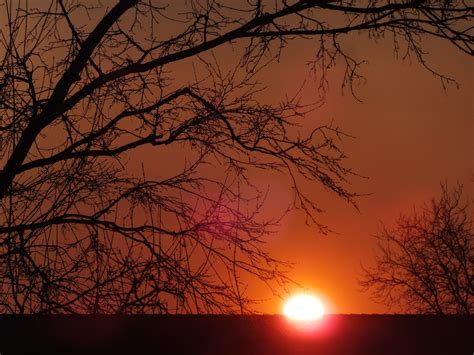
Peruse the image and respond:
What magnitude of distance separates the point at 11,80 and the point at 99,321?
2.73m

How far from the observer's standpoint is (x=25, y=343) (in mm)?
4430

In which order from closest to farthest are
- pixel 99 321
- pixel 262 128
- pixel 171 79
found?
pixel 99 321
pixel 262 128
pixel 171 79

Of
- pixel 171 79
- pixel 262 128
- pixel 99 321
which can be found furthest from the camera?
pixel 171 79

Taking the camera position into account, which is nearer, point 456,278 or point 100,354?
point 100,354

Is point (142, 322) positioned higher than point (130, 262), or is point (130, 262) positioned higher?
point (130, 262)

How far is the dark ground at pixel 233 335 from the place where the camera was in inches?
174

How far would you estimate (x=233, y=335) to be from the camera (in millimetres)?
4676

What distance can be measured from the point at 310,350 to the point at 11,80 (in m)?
3.76

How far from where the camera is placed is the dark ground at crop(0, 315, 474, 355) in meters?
4.43

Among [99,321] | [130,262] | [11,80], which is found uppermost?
[11,80]

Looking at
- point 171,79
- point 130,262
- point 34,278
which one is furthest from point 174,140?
point 34,278

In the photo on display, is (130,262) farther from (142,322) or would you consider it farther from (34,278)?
(142,322)

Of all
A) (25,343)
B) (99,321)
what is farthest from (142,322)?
(25,343)

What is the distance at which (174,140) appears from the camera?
6.62 m
